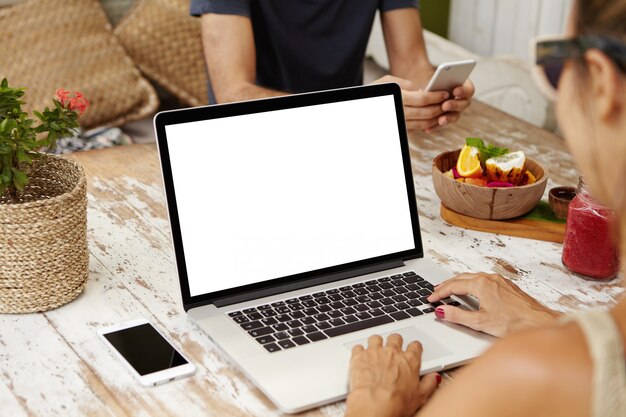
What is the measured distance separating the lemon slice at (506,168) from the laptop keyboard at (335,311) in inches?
12.9

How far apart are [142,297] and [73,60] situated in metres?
1.75

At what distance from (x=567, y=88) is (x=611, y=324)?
0.68 feet

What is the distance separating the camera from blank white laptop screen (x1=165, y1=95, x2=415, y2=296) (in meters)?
1.16

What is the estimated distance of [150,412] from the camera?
3.17 feet

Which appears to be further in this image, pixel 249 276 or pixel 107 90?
pixel 107 90

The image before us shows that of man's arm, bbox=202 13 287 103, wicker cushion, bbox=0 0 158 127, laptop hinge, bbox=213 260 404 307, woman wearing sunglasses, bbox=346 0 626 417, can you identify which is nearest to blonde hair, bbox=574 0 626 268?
woman wearing sunglasses, bbox=346 0 626 417

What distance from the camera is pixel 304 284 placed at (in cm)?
122

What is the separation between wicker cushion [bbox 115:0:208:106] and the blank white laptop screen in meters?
1.81

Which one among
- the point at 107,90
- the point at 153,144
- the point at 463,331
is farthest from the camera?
the point at 107,90

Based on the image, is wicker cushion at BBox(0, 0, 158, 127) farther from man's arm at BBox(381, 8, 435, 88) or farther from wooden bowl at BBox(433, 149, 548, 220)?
wooden bowl at BBox(433, 149, 548, 220)

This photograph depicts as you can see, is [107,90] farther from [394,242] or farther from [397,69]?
[394,242]

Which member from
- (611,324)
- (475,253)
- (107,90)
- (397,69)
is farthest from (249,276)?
(107,90)

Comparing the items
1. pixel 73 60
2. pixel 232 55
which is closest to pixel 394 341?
pixel 232 55

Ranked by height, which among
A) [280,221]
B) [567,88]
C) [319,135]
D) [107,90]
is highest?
[567,88]
